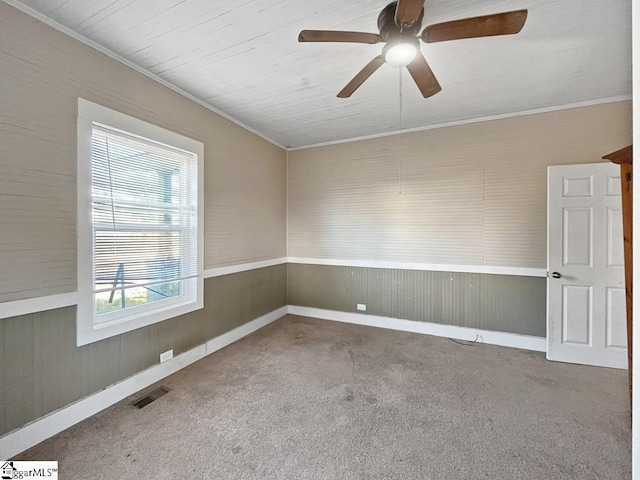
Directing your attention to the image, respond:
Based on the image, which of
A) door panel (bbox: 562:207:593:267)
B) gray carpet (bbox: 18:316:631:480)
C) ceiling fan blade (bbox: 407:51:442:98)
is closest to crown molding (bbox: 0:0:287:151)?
ceiling fan blade (bbox: 407:51:442:98)

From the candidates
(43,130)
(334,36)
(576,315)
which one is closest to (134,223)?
(43,130)

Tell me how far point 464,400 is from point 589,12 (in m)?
2.84

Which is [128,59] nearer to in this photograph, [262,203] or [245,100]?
[245,100]

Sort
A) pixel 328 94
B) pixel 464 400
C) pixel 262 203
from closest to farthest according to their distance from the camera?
pixel 464 400
pixel 328 94
pixel 262 203

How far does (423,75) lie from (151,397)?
3.25 m

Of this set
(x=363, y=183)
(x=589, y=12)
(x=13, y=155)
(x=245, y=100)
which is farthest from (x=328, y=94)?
(x=13, y=155)

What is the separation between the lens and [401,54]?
1795mm

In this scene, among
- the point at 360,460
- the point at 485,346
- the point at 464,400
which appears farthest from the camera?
the point at 485,346

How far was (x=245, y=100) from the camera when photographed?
9.89ft

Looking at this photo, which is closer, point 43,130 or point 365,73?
point 43,130

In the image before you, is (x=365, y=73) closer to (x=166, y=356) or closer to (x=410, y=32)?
(x=410, y=32)

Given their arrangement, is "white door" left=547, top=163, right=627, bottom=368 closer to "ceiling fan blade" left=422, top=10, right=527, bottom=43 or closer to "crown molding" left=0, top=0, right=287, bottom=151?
"ceiling fan blade" left=422, top=10, right=527, bottom=43

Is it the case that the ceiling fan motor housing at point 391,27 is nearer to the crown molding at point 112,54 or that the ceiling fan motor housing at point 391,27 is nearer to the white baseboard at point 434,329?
the crown molding at point 112,54

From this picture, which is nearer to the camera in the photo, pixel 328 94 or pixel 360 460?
pixel 360 460
